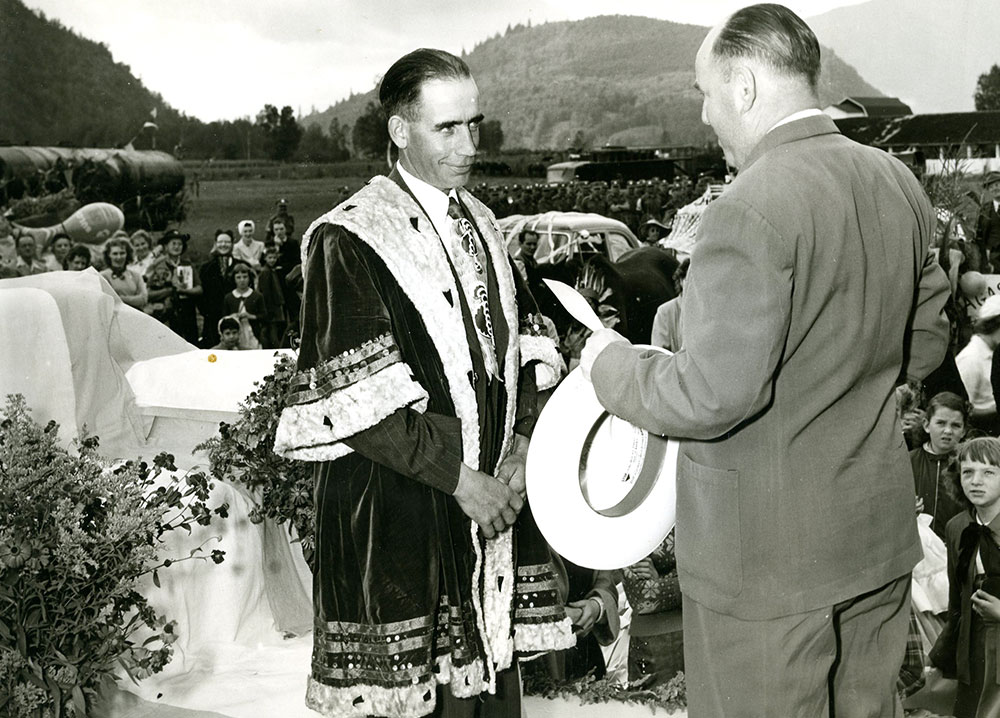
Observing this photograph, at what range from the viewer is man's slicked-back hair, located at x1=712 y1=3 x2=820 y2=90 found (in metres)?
1.86

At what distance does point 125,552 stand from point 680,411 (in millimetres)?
1801

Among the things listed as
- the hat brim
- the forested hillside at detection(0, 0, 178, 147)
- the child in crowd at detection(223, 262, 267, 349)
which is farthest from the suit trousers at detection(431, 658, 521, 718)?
the forested hillside at detection(0, 0, 178, 147)

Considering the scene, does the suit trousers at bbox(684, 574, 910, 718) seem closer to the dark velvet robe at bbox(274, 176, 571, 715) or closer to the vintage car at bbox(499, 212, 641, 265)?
the dark velvet robe at bbox(274, 176, 571, 715)

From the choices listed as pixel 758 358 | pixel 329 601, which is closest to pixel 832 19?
pixel 758 358

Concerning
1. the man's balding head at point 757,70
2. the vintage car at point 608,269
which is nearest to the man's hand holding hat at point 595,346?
the man's balding head at point 757,70

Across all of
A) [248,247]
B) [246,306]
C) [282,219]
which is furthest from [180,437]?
[282,219]

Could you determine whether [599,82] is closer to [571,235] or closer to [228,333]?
[571,235]

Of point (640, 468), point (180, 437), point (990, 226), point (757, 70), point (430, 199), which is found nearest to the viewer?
point (757, 70)

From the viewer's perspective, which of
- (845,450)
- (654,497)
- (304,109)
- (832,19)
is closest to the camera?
(845,450)

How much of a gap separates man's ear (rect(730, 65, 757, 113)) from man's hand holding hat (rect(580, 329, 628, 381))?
1.59ft

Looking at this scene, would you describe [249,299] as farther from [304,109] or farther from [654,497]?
[654,497]

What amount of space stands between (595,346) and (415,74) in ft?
2.39

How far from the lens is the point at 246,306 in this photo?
334 cm

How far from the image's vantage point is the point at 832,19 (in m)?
3.58
